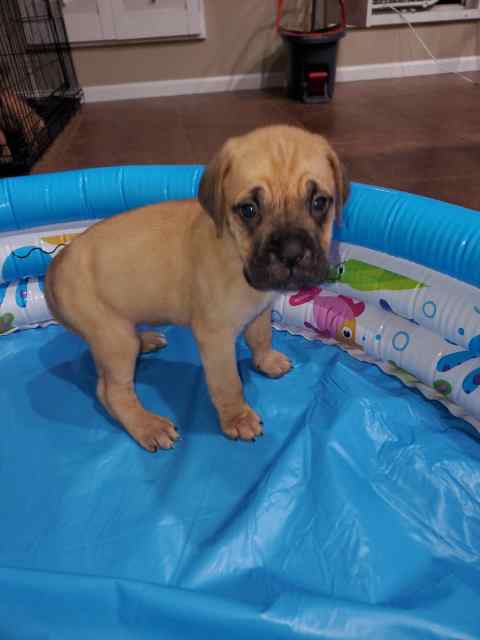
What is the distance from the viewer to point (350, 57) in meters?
6.75

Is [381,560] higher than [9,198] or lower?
lower

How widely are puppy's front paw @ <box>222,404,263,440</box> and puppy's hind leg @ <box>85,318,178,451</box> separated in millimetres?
215

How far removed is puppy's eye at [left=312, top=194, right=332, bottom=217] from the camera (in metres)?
1.49

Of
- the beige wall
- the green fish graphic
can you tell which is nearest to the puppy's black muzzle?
the green fish graphic

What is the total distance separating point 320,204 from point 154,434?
109 centimetres

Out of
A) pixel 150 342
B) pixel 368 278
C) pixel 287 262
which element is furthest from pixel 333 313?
pixel 287 262

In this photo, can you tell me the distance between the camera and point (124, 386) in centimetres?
197

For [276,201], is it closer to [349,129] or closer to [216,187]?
[216,187]

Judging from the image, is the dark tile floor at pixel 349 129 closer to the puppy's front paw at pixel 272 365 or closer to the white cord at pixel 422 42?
the white cord at pixel 422 42

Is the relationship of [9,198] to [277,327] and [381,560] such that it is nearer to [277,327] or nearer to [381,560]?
[277,327]

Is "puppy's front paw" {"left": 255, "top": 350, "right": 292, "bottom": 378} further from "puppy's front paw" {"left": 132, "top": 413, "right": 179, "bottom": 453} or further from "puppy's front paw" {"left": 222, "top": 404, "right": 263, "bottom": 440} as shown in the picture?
"puppy's front paw" {"left": 132, "top": 413, "right": 179, "bottom": 453}

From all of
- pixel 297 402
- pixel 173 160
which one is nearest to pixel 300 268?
pixel 297 402

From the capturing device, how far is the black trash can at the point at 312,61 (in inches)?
220

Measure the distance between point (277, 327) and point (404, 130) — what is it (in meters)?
3.39
